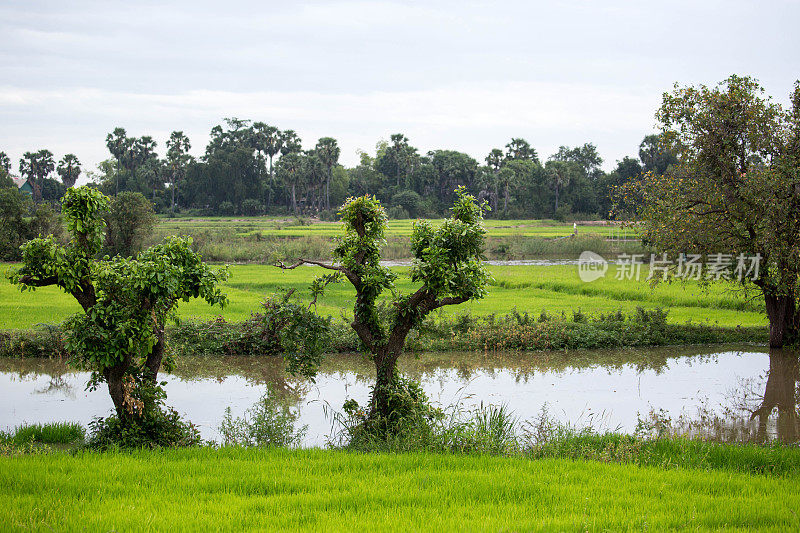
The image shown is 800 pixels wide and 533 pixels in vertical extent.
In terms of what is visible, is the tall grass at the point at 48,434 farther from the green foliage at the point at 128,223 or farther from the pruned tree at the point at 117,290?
the green foliage at the point at 128,223

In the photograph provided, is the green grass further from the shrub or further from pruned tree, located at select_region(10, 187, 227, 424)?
the shrub

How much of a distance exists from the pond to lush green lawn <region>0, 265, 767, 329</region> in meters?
2.82

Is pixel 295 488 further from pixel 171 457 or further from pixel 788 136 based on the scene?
pixel 788 136

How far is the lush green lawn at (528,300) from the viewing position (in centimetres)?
1911

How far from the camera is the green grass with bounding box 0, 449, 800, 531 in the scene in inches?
211

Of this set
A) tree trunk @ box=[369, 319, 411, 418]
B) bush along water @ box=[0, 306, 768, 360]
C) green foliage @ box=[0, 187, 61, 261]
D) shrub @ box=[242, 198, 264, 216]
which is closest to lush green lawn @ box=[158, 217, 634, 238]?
shrub @ box=[242, 198, 264, 216]

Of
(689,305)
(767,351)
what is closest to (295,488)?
(767,351)

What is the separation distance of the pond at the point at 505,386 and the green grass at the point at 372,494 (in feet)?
8.08

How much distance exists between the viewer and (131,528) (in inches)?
201

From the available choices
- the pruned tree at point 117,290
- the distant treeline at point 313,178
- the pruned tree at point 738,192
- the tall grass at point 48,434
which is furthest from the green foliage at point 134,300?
the distant treeline at point 313,178

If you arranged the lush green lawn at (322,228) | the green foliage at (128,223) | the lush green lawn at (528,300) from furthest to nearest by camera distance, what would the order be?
1. the lush green lawn at (322,228)
2. the green foliage at (128,223)
3. the lush green lawn at (528,300)

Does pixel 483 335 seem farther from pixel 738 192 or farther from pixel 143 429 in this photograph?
pixel 143 429

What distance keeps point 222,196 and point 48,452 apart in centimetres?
7964

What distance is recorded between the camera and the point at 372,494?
6047mm
